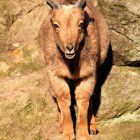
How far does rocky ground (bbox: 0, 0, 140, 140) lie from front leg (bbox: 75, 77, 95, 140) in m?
0.43

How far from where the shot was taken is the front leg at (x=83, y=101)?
35.6 ft

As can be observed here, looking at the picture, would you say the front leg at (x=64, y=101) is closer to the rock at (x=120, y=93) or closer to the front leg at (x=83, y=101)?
the front leg at (x=83, y=101)

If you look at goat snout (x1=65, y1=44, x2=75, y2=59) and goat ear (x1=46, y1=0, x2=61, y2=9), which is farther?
goat ear (x1=46, y1=0, x2=61, y2=9)

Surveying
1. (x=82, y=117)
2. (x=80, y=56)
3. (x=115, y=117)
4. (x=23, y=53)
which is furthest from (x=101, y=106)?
(x=23, y=53)

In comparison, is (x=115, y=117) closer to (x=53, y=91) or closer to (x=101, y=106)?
(x=101, y=106)

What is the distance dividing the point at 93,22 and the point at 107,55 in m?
1.87

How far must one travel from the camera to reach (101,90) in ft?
40.5

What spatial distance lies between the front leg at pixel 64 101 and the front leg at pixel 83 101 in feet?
0.67

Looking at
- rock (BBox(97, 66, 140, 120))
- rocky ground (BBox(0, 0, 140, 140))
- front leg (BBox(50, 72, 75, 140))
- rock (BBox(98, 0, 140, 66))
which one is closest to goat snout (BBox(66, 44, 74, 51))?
front leg (BBox(50, 72, 75, 140))

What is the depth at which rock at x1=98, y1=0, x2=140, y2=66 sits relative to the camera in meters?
12.1

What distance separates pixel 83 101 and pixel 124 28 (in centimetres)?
251

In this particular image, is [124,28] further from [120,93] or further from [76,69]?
[76,69]

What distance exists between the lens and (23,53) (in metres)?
13.7

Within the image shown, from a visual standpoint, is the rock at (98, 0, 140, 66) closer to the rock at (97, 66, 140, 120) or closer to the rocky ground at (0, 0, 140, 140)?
the rocky ground at (0, 0, 140, 140)
